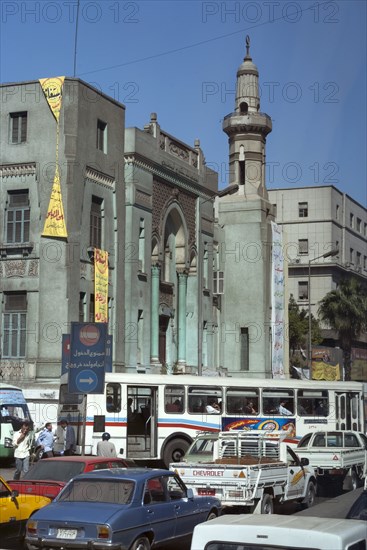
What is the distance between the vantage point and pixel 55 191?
132ft

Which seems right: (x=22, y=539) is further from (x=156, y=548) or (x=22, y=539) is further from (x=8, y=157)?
(x=8, y=157)

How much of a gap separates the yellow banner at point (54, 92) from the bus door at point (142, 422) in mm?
14949

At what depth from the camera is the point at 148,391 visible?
101ft

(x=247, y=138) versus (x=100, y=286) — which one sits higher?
(x=247, y=138)

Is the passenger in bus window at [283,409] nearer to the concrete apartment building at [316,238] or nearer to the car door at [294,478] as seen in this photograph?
the car door at [294,478]

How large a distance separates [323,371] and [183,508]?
58.3 meters

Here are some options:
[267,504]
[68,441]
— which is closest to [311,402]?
[68,441]

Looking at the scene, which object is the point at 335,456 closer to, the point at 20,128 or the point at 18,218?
the point at 18,218

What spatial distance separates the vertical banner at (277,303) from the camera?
190ft

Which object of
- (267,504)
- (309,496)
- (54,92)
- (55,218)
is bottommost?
(309,496)

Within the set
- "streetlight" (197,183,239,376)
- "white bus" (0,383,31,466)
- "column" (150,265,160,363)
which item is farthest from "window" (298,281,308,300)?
"white bus" (0,383,31,466)

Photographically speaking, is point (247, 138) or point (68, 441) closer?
point (68, 441)

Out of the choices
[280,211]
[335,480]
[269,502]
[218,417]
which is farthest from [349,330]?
[269,502]

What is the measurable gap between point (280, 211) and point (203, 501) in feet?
260
